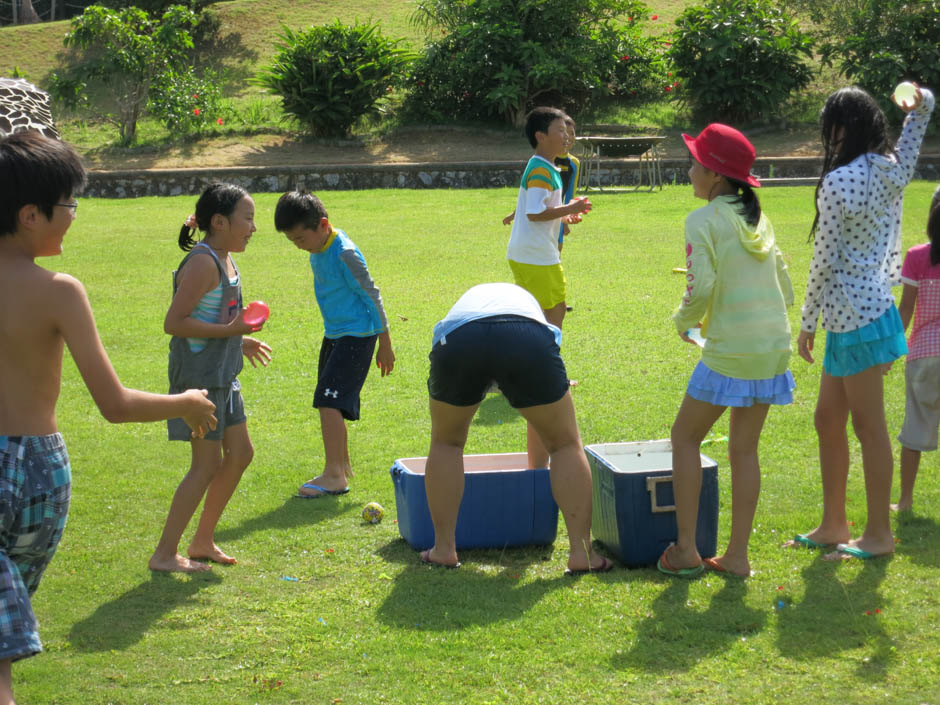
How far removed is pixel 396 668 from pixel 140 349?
613 centimetres

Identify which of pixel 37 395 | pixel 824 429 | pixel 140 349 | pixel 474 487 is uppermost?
pixel 37 395

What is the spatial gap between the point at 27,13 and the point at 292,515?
3314cm

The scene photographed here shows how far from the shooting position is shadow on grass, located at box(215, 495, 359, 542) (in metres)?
5.26

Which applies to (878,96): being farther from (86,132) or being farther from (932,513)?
(932,513)

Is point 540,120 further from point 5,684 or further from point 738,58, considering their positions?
point 738,58

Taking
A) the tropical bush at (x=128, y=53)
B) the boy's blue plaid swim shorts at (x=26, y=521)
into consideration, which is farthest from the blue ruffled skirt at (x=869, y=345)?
the tropical bush at (x=128, y=53)

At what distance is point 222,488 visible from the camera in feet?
15.6

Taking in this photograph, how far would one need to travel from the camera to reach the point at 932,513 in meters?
5.15

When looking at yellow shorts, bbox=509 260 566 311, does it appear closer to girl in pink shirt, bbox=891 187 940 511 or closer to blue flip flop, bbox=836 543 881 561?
girl in pink shirt, bbox=891 187 940 511

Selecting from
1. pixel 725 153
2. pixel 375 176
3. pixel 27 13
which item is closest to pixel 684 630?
pixel 725 153

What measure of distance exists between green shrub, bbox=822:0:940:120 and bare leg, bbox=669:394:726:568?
1979cm

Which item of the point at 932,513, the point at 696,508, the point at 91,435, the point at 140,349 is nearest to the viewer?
the point at 696,508

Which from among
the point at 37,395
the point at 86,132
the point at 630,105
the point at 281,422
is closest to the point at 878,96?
the point at 630,105

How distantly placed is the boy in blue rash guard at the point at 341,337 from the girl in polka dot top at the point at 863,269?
224cm
